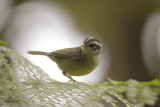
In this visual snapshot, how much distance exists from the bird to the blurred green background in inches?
98.5

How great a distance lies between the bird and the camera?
2.99 metres

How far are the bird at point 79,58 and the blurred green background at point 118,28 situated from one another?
2.50 meters

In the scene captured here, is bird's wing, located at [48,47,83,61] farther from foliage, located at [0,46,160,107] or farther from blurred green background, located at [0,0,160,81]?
blurred green background, located at [0,0,160,81]

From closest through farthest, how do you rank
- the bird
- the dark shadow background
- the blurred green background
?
the bird < the blurred green background < the dark shadow background

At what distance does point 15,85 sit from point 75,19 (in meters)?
5.12

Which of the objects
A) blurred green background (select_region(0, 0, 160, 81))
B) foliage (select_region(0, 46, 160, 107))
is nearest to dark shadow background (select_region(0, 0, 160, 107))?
blurred green background (select_region(0, 0, 160, 81))

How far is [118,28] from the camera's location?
243 inches

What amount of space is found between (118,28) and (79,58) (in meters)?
3.29

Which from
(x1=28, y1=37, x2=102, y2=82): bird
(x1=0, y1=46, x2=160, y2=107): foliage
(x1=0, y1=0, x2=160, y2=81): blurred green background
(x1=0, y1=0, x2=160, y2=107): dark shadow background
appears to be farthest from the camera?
(x1=0, y1=0, x2=160, y2=107): dark shadow background

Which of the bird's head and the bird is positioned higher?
the bird's head

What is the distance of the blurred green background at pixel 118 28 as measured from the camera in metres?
5.74

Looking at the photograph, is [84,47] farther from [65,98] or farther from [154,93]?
[154,93]

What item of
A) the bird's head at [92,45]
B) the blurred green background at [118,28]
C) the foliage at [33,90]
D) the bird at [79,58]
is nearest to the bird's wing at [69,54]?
the bird at [79,58]

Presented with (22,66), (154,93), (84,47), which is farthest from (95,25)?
(154,93)
